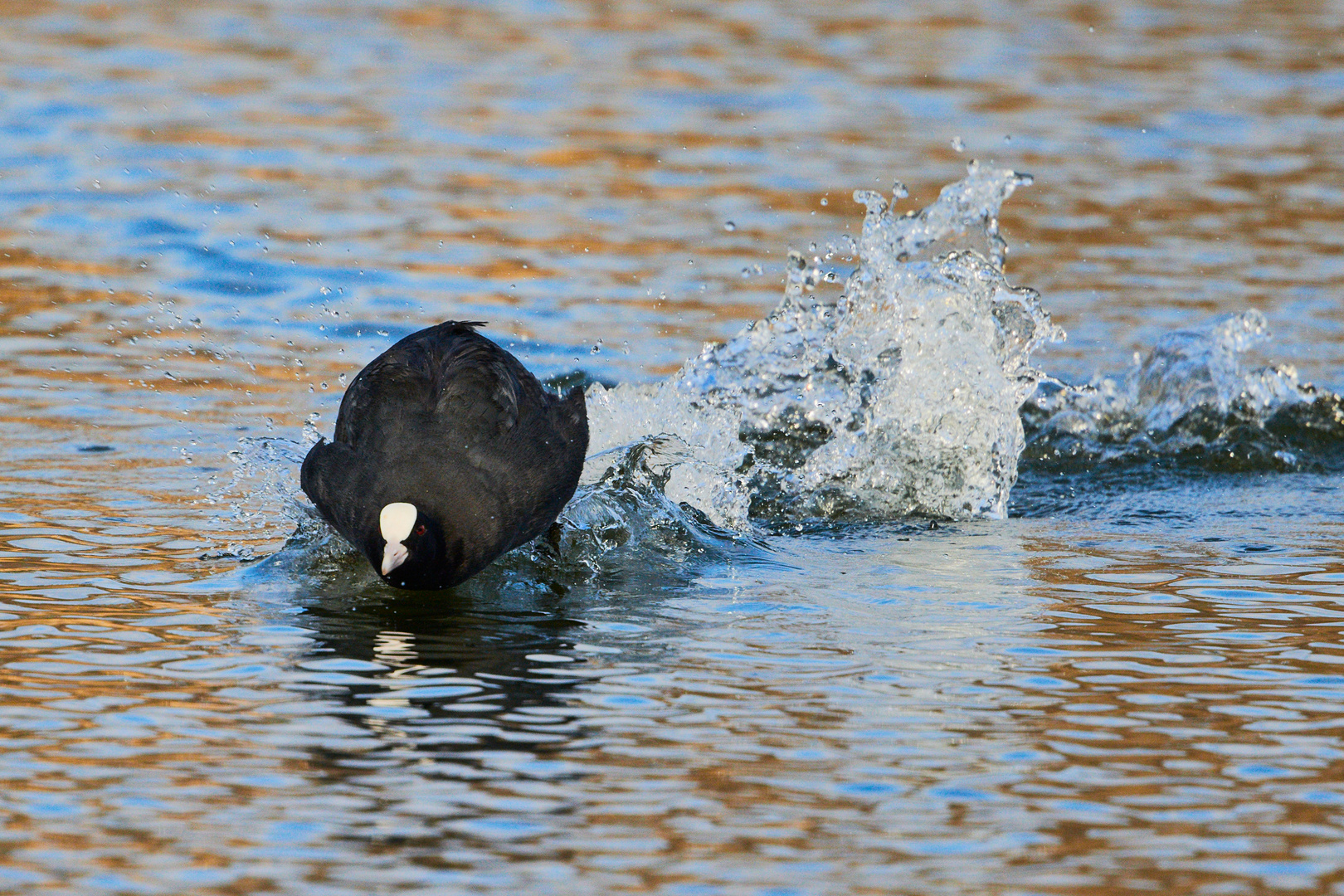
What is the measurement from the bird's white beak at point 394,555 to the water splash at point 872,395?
186cm

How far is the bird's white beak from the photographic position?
571cm

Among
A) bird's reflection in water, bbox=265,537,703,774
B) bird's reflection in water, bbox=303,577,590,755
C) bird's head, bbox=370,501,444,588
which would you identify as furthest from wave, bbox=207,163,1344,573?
bird's head, bbox=370,501,444,588

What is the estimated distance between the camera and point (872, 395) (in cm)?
848

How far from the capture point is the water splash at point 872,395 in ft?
25.4

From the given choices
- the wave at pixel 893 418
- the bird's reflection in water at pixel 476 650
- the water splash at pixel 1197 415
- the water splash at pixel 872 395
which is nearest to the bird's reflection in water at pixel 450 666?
the bird's reflection in water at pixel 476 650

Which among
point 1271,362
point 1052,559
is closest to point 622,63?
point 1271,362

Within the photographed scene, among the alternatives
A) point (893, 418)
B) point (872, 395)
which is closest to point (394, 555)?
point (893, 418)

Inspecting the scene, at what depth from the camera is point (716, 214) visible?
41.8ft

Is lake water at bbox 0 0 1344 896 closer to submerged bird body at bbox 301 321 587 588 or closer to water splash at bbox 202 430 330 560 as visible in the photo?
water splash at bbox 202 430 330 560

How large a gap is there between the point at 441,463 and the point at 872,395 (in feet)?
9.90

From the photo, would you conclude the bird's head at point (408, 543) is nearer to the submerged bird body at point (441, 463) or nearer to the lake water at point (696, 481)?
the submerged bird body at point (441, 463)

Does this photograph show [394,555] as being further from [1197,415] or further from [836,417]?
[1197,415]

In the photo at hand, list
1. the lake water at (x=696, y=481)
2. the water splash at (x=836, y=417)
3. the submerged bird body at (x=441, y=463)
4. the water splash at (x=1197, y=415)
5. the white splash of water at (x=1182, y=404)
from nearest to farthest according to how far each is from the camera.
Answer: the lake water at (x=696, y=481), the submerged bird body at (x=441, y=463), the water splash at (x=836, y=417), the water splash at (x=1197, y=415), the white splash of water at (x=1182, y=404)

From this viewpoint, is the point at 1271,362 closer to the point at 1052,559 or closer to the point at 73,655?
the point at 1052,559
